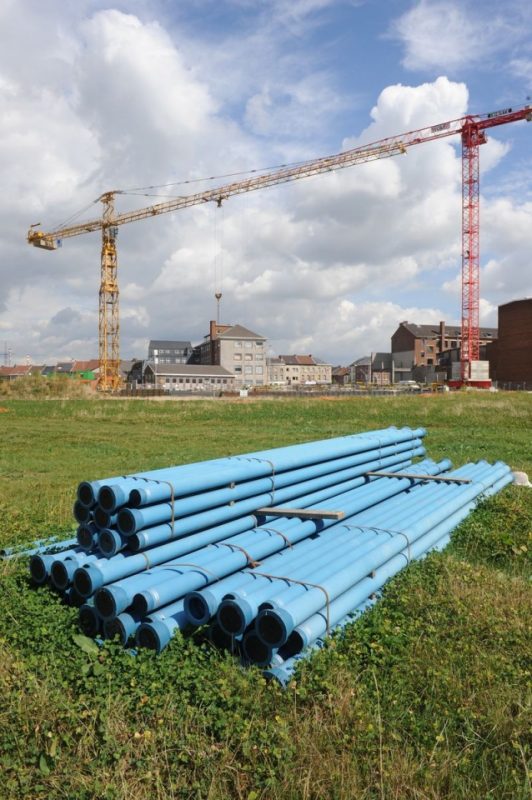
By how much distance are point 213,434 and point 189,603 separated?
16.7 m

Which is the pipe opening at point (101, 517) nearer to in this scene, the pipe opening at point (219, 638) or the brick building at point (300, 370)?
the pipe opening at point (219, 638)

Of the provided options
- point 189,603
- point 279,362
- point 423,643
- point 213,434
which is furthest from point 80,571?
point 279,362

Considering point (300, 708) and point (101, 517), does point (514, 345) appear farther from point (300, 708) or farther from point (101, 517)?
point (300, 708)

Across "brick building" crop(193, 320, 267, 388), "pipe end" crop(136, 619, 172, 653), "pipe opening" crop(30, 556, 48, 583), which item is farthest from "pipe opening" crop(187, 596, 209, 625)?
"brick building" crop(193, 320, 267, 388)

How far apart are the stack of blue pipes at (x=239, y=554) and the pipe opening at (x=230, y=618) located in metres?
0.01

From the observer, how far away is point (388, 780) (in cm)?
291

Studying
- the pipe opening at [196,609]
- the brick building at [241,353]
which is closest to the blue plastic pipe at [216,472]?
the pipe opening at [196,609]

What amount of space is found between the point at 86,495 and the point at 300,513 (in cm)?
232

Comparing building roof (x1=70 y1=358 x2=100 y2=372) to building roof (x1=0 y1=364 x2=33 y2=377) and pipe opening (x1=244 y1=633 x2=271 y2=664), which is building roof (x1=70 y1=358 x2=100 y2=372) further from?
pipe opening (x1=244 y1=633 x2=271 y2=664)

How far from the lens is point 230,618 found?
13.6 ft

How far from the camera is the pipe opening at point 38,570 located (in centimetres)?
532

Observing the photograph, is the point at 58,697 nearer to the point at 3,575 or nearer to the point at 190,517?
the point at 190,517

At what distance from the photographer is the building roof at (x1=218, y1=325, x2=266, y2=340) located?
101 meters

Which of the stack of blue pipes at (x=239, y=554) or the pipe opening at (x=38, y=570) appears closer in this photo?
the stack of blue pipes at (x=239, y=554)
